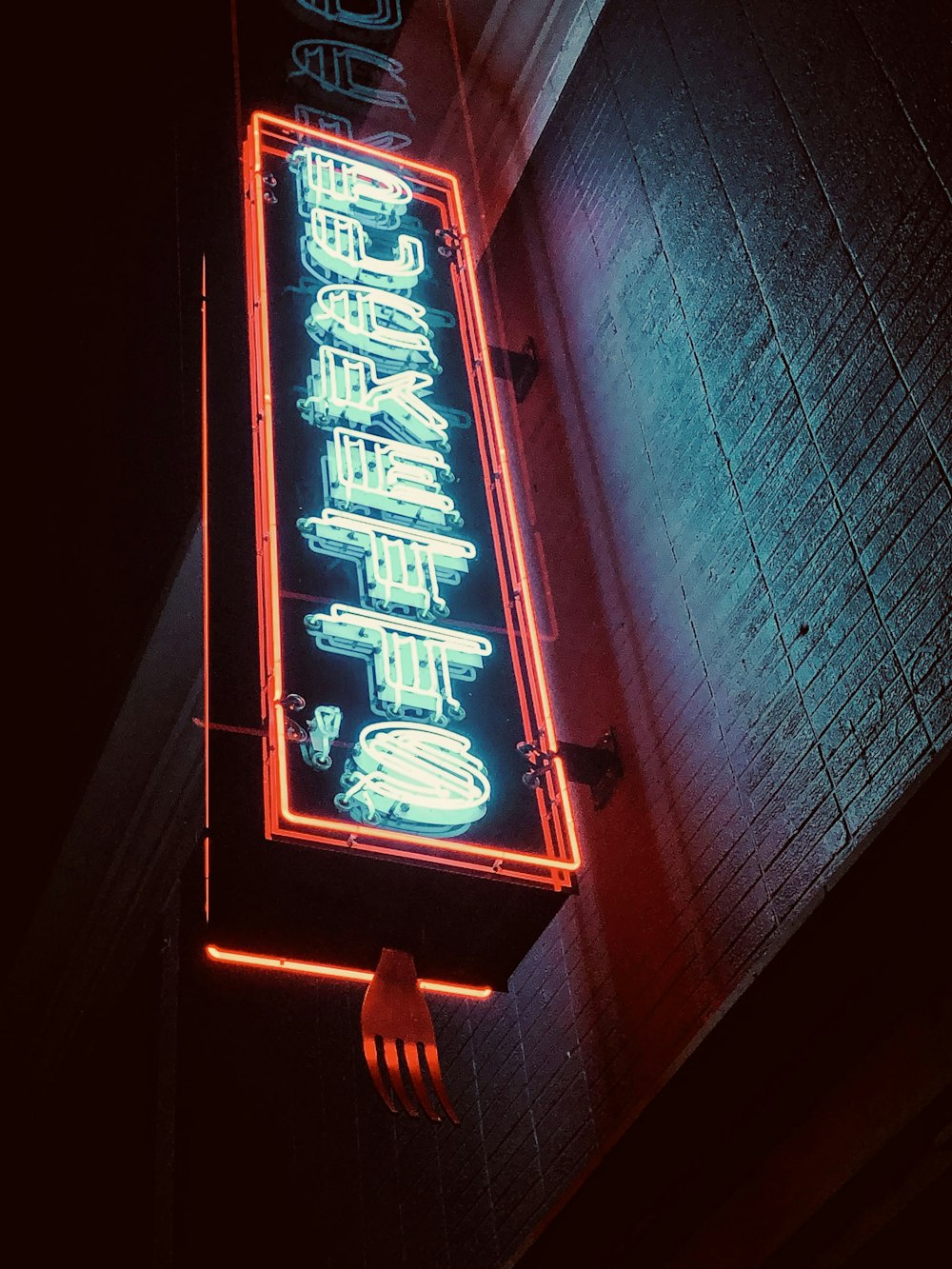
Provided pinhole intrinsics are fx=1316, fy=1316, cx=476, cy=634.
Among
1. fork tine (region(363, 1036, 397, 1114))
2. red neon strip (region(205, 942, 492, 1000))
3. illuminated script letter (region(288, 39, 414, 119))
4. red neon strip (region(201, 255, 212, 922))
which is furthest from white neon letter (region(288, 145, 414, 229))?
fork tine (region(363, 1036, 397, 1114))

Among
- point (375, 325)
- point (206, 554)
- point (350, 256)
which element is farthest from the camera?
point (350, 256)

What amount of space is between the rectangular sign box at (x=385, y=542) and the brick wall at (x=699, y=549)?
471mm

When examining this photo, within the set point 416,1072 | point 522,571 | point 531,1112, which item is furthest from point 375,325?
point 531,1112

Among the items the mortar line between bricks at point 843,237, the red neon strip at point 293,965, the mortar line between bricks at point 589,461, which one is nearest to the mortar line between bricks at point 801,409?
the mortar line between bricks at point 843,237

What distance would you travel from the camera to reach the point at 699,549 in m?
4.64

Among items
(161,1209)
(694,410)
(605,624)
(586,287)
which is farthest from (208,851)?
(161,1209)

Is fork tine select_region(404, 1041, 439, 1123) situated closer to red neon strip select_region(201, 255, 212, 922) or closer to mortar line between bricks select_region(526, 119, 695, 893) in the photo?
red neon strip select_region(201, 255, 212, 922)

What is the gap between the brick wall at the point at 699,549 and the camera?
3842 millimetres

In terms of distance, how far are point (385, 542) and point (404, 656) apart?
50 cm

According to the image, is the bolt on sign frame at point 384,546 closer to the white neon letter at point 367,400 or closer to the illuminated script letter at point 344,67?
the white neon letter at point 367,400

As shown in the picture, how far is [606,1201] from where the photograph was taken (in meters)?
3.62

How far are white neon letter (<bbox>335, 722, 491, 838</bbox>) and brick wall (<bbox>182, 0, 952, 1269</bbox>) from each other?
0.76 m

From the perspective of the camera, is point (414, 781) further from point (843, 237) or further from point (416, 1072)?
point (843, 237)

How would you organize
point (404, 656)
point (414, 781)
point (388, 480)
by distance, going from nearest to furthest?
point (414, 781) → point (404, 656) → point (388, 480)
